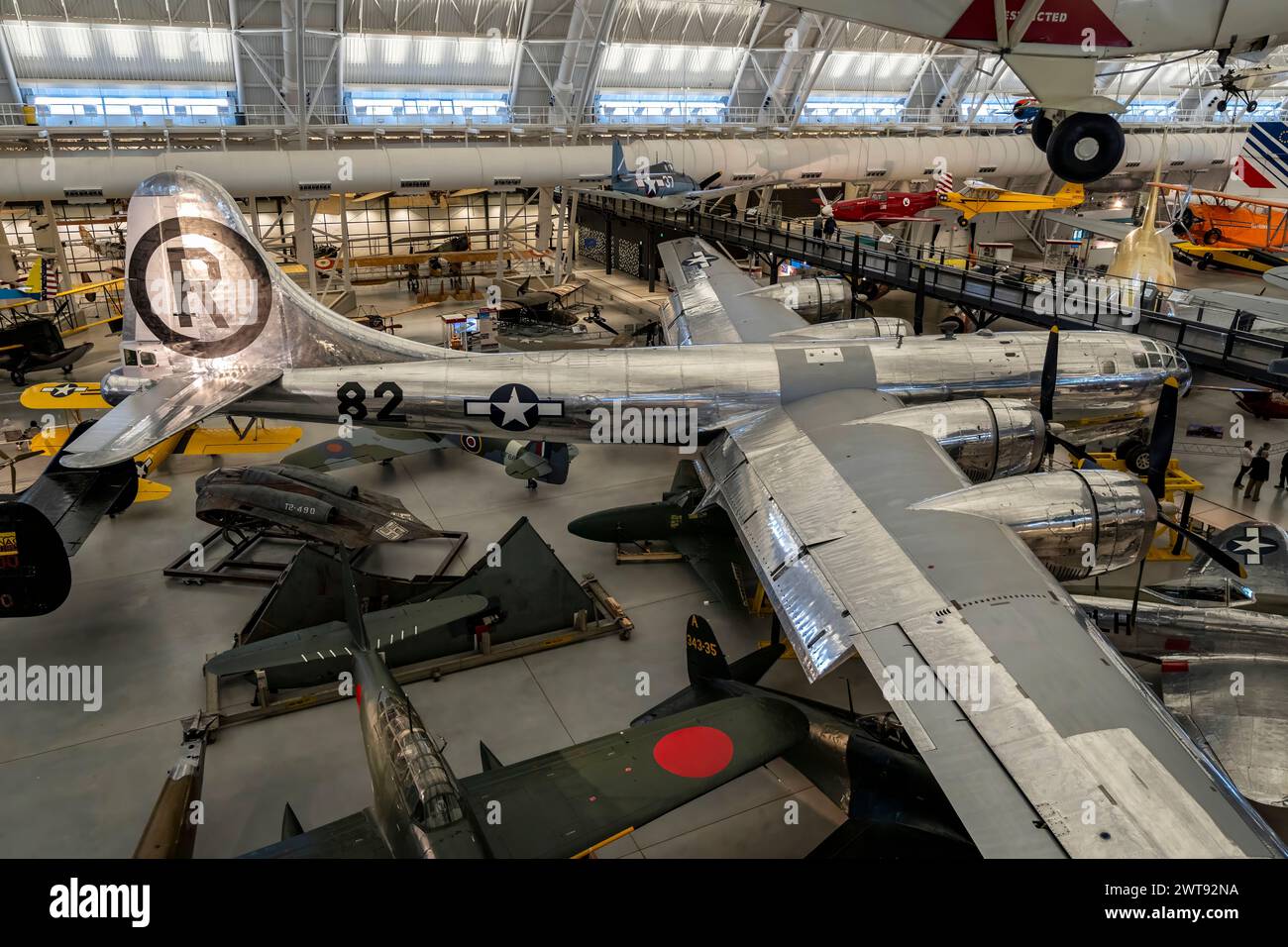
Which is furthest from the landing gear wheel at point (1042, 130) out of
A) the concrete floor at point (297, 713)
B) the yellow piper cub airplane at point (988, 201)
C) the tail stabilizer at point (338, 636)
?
the yellow piper cub airplane at point (988, 201)

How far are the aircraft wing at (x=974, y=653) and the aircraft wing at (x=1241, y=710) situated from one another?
235 cm

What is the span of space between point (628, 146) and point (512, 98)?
7.66m

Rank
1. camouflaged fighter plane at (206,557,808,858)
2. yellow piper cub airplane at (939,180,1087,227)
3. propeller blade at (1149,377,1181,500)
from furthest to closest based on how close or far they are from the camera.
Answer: yellow piper cub airplane at (939,180,1087,227)
propeller blade at (1149,377,1181,500)
camouflaged fighter plane at (206,557,808,858)

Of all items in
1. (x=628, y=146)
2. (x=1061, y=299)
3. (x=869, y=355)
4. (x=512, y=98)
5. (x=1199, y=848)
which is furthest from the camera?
(x=512, y=98)

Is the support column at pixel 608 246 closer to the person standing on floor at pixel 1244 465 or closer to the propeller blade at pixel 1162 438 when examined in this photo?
the person standing on floor at pixel 1244 465

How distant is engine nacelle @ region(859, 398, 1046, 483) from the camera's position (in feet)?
42.2

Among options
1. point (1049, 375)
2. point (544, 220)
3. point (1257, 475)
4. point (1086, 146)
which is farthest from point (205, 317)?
point (544, 220)

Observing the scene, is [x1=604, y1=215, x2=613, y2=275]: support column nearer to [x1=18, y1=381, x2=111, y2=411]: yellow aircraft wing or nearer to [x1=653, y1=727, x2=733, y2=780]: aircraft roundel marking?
[x1=18, y1=381, x2=111, y2=411]: yellow aircraft wing

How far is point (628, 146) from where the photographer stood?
30.7 m

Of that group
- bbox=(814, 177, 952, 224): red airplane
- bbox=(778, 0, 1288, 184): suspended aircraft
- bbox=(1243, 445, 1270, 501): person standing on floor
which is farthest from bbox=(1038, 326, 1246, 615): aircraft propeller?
bbox=(814, 177, 952, 224): red airplane

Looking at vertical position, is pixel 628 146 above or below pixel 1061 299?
above

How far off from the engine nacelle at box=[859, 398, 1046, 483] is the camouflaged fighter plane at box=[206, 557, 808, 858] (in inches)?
218
